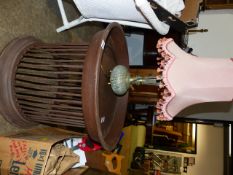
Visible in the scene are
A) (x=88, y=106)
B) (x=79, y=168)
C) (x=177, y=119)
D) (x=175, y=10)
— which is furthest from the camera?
(x=177, y=119)

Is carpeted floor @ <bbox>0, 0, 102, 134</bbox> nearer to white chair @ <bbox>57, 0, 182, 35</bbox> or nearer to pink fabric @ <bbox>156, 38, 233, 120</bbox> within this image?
white chair @ <bbox>57, 0, 182, 35</bbox>

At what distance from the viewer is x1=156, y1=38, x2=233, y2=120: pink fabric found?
122 centimetres

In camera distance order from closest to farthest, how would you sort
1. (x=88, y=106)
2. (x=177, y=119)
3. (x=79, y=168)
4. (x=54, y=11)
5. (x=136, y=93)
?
(x=88, y=106) → (x=79, y=168) → (x=54, y=11) → (x=136, y=93) → (x=177, y=119)

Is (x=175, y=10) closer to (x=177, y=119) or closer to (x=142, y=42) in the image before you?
(x=142, y=42)

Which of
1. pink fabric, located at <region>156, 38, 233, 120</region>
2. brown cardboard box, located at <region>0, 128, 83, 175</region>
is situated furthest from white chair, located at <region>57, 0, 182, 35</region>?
brown cardboard box, located at <region>0, 128, 83, 175</region>

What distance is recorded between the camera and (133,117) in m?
3.81

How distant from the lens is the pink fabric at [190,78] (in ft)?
4.00

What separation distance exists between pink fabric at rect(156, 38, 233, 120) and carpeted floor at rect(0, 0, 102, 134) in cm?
95

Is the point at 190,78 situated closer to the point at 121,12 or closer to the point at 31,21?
the point at 121,12

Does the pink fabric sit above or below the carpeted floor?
below

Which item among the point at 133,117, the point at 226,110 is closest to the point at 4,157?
the point at 133,117

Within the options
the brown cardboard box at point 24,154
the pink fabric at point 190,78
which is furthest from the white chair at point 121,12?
the brown cardboard box at point 24,154

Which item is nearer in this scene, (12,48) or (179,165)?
(12,48)

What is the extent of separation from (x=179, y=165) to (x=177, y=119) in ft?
2.29
